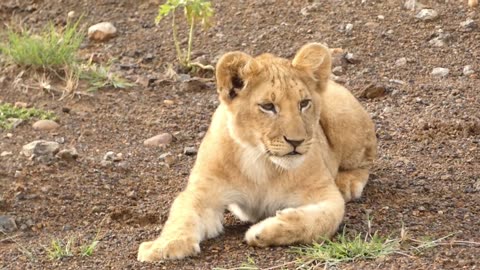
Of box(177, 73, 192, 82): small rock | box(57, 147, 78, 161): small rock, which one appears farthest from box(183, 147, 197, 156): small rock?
box(177, 73, 192, 82): small rock

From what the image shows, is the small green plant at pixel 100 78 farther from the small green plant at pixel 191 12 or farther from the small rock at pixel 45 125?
the small rock at pixel 45 125

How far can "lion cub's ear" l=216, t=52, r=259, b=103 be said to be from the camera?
5.23m

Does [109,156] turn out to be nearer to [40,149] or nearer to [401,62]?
[40,149]

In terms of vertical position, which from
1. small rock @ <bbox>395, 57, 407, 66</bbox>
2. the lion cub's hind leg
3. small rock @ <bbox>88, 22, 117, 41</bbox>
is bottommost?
small rock @ <bbox>88, 22, 117, 41</bbox>

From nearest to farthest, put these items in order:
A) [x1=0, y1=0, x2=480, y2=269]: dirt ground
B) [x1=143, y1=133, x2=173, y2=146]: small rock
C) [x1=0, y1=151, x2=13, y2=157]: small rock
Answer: [x1=0, y1=0, x2=480, y2=269]: dirt ground
[x1=0, y1=151, x2=13, y2=157]: small rock
[x1=143, y1=133, x2=173, y2=146]: small rock

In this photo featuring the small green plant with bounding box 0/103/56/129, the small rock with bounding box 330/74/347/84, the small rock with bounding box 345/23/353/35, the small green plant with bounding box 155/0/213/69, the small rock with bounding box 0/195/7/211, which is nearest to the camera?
the small rock with bounding box 0/195/7/211

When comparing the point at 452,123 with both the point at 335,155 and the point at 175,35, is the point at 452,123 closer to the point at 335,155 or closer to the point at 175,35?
the point at 335,155

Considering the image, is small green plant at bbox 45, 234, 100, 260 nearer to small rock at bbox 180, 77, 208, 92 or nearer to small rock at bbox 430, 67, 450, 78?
small rock at bbox 180, 77, 208, 92

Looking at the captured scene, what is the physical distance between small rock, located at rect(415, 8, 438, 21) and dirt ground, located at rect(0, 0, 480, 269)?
4 cm

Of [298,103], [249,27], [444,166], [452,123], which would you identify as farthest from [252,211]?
[249,27]

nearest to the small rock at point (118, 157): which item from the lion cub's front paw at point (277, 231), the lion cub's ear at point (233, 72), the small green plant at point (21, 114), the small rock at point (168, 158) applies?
the small rock at point (168, 158)

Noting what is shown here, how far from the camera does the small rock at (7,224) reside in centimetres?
585

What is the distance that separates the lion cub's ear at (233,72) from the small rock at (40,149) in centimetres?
182

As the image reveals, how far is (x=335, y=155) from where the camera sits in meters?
6.27
